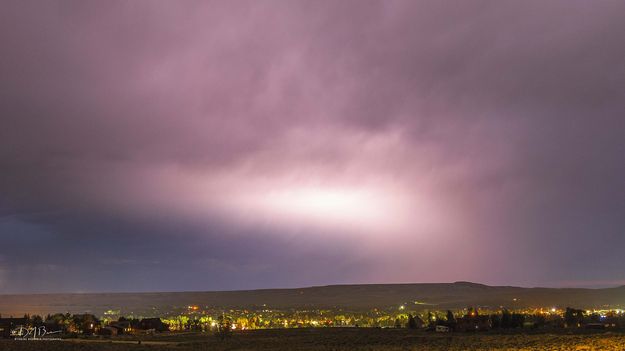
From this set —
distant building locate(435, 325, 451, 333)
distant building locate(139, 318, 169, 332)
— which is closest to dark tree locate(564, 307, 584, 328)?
distant building locate(435, 325, 451, 333)

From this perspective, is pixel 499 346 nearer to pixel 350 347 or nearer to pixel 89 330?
pixel 350 347

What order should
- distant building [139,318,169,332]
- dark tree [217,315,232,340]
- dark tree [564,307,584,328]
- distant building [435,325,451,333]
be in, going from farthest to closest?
distant building [139,318,169,332] < dark tree [564,307,584,328] < distant building [435,325,451,333] < dark tree [217,315,232,340]

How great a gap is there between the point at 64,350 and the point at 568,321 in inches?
3138

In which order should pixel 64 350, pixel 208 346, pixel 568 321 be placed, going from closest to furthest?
pixel 64 350, pixel 208 346, pixel 568 321

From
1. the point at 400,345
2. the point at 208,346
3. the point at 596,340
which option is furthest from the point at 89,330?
the point at 596,340

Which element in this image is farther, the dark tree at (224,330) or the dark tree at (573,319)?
the dark tree at (573,319)

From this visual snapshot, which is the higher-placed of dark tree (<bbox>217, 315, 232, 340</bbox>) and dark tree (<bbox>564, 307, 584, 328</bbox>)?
dark tree (<bbox>217, 315, 232, 340</bbox>)

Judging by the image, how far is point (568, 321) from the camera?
301ft
